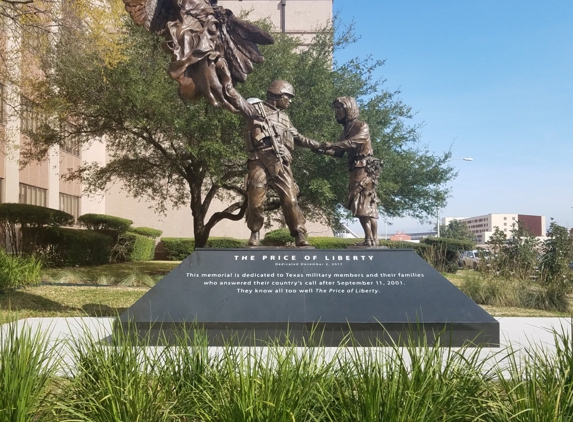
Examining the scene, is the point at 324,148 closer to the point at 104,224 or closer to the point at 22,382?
the point at 22,382

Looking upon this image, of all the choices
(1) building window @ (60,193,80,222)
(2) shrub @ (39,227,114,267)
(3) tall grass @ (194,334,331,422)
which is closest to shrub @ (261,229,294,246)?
(2) shrub @ (39,227,114,267)

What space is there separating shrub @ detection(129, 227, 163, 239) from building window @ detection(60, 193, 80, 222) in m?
3.28

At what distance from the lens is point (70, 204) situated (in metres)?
29.7

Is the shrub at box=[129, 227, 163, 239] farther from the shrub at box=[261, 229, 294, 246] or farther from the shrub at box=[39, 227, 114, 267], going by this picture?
the shrub at box=[39, 227, 114, 267]

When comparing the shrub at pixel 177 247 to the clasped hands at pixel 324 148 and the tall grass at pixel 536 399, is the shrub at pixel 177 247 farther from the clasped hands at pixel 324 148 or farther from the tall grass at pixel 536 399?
the tall grass at pixel 536 399

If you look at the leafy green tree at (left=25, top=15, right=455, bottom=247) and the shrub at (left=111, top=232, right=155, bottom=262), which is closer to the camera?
the leafy green tree at (left=25, top=15, right=455, bottom=247)

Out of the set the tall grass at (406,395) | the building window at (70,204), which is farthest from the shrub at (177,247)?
the tall grass at (406,395)

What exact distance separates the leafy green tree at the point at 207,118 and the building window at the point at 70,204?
10911mm

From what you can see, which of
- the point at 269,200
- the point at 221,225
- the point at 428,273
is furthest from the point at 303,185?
the point at 221,225

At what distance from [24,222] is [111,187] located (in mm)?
8693

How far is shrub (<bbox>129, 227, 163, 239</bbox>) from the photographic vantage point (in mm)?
29484

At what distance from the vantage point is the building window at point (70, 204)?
28.7 meters

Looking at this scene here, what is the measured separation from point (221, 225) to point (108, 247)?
9866 mm

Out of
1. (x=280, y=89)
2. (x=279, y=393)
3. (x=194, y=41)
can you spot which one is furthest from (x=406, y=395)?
(x=194, y=41)
